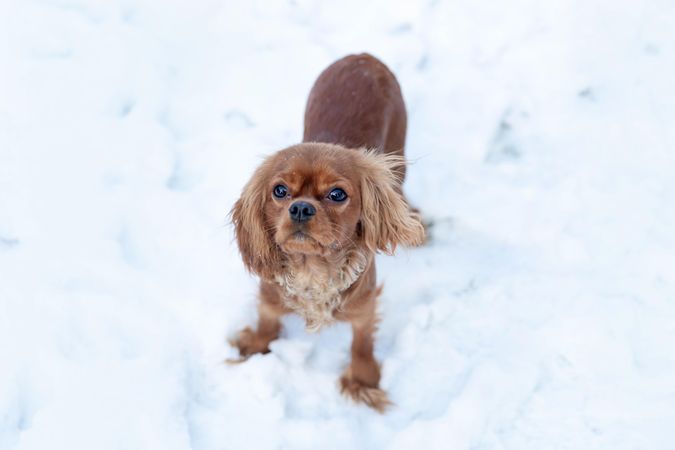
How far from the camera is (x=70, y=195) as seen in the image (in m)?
3.25

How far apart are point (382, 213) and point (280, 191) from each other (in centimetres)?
46

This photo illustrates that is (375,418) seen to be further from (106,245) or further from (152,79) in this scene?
(152,79)

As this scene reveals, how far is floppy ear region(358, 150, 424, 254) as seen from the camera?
8.30ft

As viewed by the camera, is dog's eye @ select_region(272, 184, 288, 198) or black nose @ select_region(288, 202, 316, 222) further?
dog's eye @ select_region(272, 184, 288, 198)

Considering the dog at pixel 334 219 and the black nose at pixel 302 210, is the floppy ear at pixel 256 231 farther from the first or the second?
the black nose at pixel 302 210

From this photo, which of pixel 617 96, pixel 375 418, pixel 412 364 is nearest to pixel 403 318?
pixel 412 364

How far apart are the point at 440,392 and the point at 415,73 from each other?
2108mm

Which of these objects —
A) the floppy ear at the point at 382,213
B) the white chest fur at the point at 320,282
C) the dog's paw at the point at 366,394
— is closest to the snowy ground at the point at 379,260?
the dog's paw at the point at 366,394

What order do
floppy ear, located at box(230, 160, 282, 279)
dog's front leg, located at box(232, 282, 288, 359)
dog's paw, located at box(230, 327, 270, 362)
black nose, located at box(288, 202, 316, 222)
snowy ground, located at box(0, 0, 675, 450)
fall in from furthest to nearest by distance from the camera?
dog's paw, located at box(230, 327, 270, 362) < dog's front leg, located at box(232, 282, 288, 359) < snowy ground, located at box(0, 0, 675, 450) < floppy ear, located at box(230, 160, 282, 279) < black nose, located at box(288, 202, 316, 222)

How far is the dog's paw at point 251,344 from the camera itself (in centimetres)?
295

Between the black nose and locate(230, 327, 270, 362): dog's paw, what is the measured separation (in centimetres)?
95

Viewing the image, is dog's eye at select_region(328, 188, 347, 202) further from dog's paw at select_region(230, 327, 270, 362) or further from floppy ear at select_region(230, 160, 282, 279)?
dog's paw at select_region(230, 327, 270, 362)

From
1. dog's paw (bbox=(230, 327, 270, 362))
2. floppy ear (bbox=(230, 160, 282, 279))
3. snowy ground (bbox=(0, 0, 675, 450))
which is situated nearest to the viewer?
floppy ear (bbox=(230, 160, 282, 279))

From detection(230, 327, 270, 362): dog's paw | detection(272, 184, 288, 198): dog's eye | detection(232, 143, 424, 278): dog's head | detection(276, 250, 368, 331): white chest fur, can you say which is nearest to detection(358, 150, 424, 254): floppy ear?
detection(232, 143, 424, 278): dog's head
